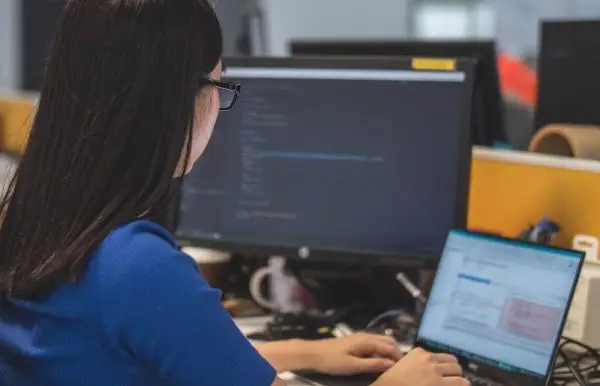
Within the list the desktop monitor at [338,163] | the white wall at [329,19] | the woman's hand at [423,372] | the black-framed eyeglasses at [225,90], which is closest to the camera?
the black-framed eyeglasses at [225,90]

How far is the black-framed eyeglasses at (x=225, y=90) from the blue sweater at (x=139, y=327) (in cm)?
19

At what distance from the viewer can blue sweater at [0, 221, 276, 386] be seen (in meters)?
0.90

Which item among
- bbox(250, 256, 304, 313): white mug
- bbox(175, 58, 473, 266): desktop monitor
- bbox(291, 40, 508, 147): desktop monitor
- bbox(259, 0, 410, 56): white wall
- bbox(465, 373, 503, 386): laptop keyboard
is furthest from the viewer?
bbox(259, 0, 410, 56): white wall

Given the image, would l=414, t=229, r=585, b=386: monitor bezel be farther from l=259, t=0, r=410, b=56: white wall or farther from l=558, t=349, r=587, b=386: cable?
l=259, t=0, r=410, b=56: white wall

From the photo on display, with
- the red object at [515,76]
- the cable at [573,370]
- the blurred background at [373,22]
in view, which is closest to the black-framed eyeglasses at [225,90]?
the cable at [573,370]

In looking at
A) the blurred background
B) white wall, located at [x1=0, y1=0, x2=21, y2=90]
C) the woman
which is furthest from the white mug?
white wall, located at [x1=0, y1=0, x2=21, y2=90]

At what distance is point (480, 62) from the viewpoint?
1.93 metres

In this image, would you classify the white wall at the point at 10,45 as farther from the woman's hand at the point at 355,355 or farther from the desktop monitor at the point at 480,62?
the woman's hand at the point at 355,355

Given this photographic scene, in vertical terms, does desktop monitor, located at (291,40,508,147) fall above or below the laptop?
above

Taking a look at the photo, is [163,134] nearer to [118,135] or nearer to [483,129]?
[118,135]

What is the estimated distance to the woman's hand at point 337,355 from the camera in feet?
4.28

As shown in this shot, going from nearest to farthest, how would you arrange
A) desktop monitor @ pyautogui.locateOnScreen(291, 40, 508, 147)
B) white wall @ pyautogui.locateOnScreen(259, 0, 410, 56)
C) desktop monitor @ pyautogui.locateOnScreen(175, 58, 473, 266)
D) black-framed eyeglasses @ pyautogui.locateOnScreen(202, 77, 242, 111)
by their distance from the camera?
1. black-framed eyeglasses @ pyautogui.locateOnScreen(202, 77, 242, 111)
2. desktop monitor @ pyautogui.locateOnScreen(175, 58, 473, 266)
3. desktop monitor @ pyautogui.locateOnScreen(291, 40, 508, 147)
4. white wall @ pyautogui.locateOnScreen(259, 0, 410, 56)

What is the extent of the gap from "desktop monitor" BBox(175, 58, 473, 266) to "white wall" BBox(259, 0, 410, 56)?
234 centimetres

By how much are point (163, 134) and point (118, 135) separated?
0.05m
